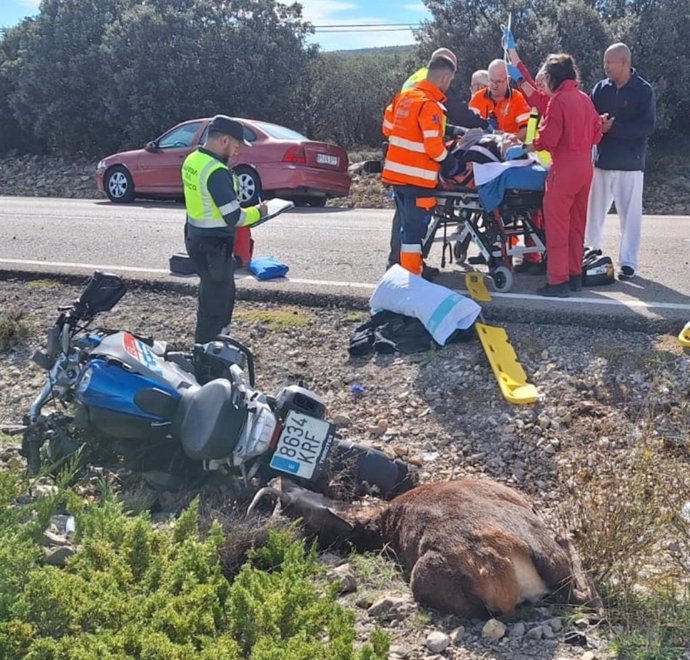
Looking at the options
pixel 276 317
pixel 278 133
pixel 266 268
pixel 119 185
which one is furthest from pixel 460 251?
pixel 119 185

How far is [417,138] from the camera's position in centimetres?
767

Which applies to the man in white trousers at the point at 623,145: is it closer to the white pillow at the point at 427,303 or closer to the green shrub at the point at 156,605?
the white pillow at the point at 427,303

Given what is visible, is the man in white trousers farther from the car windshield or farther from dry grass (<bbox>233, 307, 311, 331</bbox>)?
the car windshield

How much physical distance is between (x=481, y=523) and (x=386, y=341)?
3038 mm

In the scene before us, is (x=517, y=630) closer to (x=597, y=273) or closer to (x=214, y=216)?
(x=214, y=216)

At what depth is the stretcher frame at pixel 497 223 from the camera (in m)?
7.80

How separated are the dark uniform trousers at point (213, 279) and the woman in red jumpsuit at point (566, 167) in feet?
8.85

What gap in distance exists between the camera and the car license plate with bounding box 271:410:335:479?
4758mm

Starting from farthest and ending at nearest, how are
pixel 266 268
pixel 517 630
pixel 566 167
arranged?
pixel 266 268 < pixel 566 167 < pixel 517 630

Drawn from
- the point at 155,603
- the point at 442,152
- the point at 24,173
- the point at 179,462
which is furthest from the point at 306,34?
the point at 155,603

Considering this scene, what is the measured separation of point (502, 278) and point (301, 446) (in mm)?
3556

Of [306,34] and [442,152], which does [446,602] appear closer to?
[442,152]

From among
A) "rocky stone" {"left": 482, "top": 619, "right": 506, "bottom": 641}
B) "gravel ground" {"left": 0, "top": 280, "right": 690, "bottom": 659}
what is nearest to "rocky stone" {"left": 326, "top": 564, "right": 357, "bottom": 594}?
"gravel ground" {"left": 0, "top": 280, "right": 690, "bottom": 659}

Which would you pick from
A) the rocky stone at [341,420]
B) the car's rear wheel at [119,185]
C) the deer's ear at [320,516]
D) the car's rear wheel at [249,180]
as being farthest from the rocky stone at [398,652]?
the car's rear wheel at [119,185]
